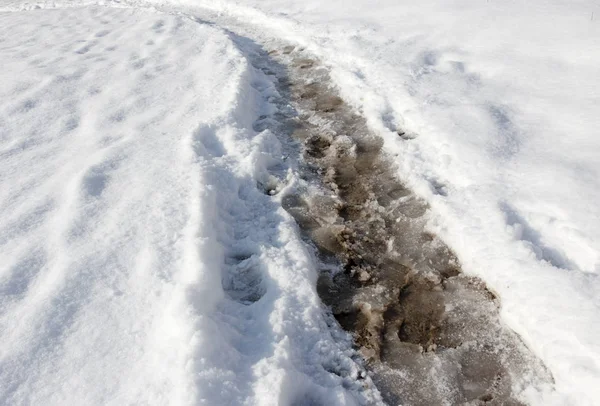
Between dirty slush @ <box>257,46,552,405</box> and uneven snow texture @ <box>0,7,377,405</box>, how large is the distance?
0.47 ft

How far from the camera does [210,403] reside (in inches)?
58.3

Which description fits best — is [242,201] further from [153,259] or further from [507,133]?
[507,133]

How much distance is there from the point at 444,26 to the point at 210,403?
168 inches

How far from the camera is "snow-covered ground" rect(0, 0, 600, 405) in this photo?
1.67 meters

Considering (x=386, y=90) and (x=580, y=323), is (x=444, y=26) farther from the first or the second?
(x=580, y=323)

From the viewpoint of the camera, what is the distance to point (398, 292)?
2082mm

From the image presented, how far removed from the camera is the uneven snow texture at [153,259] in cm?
162

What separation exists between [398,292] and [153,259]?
1.11 meters

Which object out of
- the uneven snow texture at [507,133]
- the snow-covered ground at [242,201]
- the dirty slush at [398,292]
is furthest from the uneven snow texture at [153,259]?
the uneven snow texture at [507,133]

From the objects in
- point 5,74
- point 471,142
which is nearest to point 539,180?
point 471,142

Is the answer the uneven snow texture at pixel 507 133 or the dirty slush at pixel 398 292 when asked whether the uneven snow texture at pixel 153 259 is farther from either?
the uneven snow texture at pixel 507 133

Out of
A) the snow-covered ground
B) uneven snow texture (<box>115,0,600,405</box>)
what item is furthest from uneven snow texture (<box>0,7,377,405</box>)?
uneven snow texture (<box>115,0,600,405</box>)

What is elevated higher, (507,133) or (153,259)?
(507,133)

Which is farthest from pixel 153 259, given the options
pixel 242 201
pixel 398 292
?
pixel 398 292
